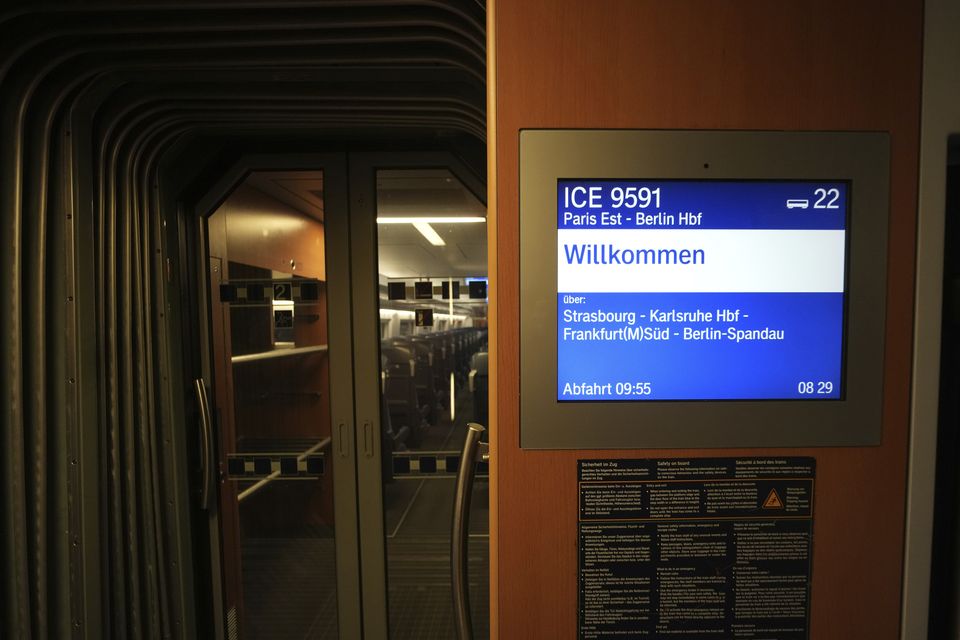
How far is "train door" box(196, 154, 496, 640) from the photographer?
215 centimetres

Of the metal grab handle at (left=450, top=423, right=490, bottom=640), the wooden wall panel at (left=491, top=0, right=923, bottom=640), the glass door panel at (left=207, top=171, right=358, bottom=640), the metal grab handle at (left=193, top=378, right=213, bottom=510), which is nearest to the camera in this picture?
the wooden wall panel at (left=491, top=0, right=923, bottom=640)

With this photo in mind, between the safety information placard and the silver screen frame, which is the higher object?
the silver screen frame

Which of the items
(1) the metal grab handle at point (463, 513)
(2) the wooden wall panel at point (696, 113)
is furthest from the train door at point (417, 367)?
(2) the wooden wall panel at point (696, 113)

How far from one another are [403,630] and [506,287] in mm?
2306

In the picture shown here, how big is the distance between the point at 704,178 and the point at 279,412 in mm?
2239

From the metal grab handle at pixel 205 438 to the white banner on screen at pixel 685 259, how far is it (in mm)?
2068

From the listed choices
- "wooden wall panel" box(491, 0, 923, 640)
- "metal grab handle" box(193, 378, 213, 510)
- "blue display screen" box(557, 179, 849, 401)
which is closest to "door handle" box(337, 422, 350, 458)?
"metal grab handle" box(193, 378, 213, 510)

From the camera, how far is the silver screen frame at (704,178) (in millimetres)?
847

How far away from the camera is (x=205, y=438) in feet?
6.88

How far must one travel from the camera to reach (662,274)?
2.82 feet

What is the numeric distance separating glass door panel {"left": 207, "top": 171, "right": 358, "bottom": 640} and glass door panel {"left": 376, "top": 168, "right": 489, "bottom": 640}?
27 centimetres

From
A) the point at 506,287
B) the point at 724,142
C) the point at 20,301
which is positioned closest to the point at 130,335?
the point at 20,301

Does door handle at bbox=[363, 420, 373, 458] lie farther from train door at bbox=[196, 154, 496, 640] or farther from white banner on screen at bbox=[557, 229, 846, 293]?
white banner on screen at bbox=[557, 229, 846, 293]

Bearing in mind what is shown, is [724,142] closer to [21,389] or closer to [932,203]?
[932,203]
